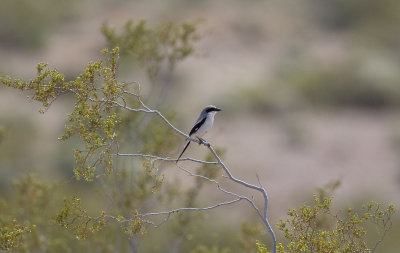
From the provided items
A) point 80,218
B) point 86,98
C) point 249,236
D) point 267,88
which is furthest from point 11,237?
point 267,88

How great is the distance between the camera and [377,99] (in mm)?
31406

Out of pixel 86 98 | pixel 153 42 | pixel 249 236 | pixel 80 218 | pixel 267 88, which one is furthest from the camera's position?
pixel 267 88

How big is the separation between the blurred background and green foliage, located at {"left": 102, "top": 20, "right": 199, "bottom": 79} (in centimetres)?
707

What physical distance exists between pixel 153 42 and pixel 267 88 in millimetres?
18829

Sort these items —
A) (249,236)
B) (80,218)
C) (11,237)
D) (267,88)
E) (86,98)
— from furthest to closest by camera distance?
(267,88) → (249,236) → (11,237) → (80,218) → (86,98)

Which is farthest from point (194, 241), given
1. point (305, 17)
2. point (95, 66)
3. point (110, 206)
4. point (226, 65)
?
point (305, 17)

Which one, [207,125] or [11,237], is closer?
[11,237]

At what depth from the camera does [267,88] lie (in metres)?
31.9

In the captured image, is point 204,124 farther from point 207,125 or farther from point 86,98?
point 86,98

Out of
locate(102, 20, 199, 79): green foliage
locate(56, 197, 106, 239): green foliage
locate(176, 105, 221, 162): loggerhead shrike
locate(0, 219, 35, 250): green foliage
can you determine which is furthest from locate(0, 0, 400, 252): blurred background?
locate(56, 197, 106, 239): green foliage

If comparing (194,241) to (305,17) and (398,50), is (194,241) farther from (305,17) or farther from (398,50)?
(305,17)

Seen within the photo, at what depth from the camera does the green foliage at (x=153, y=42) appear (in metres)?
13.1

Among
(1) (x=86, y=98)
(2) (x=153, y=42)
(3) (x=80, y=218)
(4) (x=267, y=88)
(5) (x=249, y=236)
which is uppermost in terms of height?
(4) (x=267, y=88)

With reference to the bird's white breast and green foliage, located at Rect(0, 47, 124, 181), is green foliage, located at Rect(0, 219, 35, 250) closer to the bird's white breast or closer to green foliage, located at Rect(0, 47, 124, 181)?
green foliage, located at Rect(0, 47, 124, 181)
